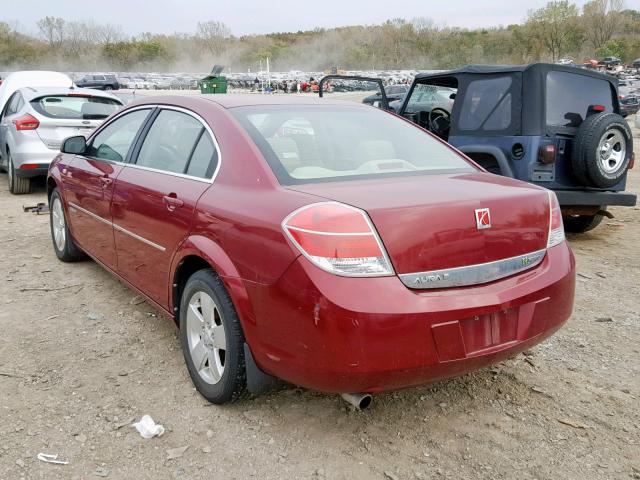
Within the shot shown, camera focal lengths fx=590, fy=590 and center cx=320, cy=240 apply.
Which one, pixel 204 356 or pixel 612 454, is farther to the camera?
pixel 204 356

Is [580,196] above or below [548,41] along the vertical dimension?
below

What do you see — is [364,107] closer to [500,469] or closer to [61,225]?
[500,469]

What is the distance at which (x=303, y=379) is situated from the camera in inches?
93.4

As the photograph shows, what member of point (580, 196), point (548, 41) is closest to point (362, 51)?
point (548, 41)

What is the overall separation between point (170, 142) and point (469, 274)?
6.45 ft

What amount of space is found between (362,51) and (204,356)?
431 feet

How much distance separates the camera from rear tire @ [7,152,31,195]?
27.9 feet

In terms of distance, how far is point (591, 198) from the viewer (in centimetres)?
577

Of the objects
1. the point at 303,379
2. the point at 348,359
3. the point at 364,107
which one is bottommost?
the point at 303,379

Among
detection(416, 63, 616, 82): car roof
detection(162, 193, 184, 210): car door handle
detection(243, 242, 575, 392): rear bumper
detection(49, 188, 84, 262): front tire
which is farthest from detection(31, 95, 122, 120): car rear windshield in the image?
detection(243, 242, 575, 392): rear bumper

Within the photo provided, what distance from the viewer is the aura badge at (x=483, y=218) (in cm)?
243

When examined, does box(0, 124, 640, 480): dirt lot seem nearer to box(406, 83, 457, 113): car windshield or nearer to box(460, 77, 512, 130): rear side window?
box(460, 77, 512, 130): rear side window

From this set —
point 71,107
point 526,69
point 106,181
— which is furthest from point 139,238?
point 71,107

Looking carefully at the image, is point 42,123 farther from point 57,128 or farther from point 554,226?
point 554,226
